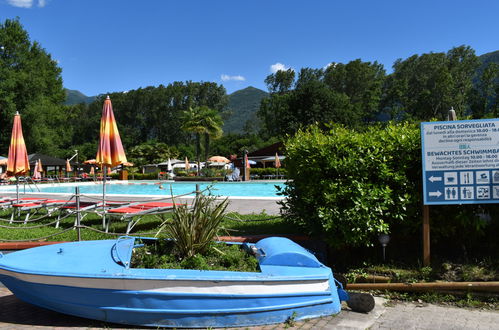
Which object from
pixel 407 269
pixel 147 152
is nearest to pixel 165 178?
pixel 147 152

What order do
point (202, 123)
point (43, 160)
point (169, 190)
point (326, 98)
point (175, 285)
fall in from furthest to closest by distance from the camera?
1. point (326, 98)
2. point (202, 123)
3. point (43, 160)
4. point (169, 190)
5. point (175, 285)

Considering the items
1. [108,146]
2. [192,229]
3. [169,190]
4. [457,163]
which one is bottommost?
[169,190]

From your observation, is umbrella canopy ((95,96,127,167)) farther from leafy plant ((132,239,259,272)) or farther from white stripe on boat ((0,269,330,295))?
white stripe on boat ((0,269,330,295))

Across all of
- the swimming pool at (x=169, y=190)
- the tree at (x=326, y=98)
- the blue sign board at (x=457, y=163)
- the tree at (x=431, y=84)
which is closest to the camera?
the blue sign board at (x=457, y=163)

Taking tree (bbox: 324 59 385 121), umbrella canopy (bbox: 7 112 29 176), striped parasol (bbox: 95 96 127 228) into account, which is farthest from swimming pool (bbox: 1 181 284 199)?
tree (bbox: 324 59 385 121)

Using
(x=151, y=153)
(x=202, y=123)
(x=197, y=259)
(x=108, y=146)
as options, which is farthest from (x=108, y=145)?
(x=151, y=153)

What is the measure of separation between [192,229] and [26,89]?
42625 millimetres

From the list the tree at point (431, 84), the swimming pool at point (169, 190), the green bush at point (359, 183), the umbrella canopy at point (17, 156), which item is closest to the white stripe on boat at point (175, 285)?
the green bush at point (359, 183)

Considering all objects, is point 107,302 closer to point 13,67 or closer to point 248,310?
point 248,310

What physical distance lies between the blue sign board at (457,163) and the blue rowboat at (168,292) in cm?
200

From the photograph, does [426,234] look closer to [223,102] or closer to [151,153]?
[151,153]

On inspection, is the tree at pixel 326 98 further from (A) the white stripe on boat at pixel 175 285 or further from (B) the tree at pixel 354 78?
(A) the white stripe on boat at pixel 175 285

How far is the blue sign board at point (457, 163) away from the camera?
4.66 metres

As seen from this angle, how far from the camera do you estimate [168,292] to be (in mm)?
3441
